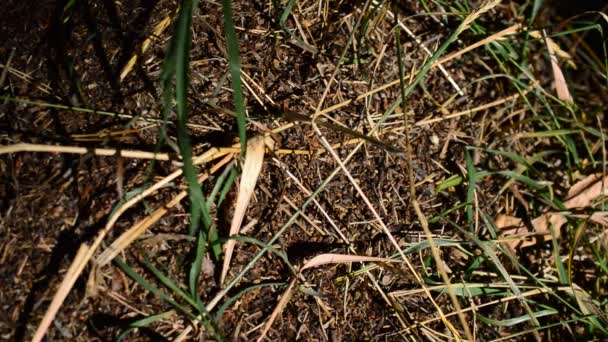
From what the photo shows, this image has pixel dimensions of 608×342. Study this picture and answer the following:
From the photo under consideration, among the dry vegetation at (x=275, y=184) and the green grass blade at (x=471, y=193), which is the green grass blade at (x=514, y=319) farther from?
the green grass blade at (x=471, y=193)

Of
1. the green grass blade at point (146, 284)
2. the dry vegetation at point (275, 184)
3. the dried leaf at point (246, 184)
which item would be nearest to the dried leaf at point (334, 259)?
the dry vegetation at point (275, 184)

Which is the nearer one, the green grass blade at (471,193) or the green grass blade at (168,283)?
the green grass blade at (168,283)

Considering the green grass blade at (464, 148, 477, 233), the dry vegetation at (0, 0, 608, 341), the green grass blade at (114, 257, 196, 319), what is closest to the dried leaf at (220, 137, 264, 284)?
the dry vegetation at (0, 0, 608, 341)

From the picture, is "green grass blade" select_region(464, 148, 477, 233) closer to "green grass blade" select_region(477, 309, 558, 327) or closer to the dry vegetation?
the dry vegetation

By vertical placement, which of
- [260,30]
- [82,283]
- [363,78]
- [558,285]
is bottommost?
[558,285]

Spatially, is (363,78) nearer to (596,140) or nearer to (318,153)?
(318,153)

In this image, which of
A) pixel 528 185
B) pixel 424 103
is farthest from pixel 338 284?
pixel 528 185

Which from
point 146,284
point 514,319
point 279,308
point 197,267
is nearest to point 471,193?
point 514,319
